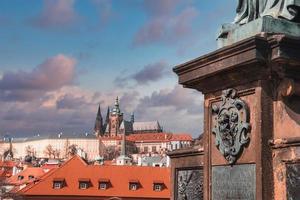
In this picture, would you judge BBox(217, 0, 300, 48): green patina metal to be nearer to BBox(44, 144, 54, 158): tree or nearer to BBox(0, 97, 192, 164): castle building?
BBox(0, 97, 192, 164): castle building

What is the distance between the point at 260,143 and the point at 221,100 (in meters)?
0.67

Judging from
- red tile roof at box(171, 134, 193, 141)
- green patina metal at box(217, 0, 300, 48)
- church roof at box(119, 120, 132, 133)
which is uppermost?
church roof at box(119, 120, 132, 133)

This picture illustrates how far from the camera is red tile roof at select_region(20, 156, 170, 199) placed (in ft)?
153

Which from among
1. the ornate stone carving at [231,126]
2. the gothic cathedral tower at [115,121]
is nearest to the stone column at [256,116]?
the ornate stone carving at [231,126]

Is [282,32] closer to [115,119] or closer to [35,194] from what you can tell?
[35,194]

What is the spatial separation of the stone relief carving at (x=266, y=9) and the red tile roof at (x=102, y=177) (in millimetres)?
41549

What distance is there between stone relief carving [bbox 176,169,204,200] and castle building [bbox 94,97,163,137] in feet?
585

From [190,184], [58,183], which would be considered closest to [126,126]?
[58,183]

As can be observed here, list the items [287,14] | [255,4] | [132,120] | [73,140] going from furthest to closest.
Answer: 1. [132,120]
2. [73,140]
3. [255,4]
4. [287,14]

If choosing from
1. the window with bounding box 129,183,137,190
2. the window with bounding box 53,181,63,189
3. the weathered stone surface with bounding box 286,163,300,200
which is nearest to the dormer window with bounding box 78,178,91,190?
the window with bounding box 53,181,63,189

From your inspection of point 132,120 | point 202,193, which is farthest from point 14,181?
point 132,120

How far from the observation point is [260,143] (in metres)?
4.57

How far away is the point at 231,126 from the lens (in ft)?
15.8

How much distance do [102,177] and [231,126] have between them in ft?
146
